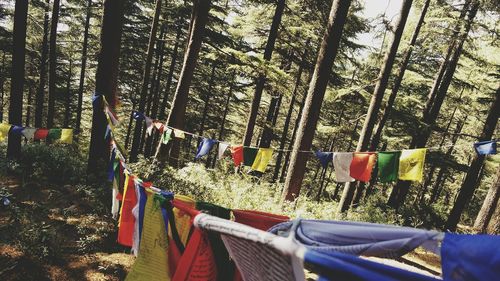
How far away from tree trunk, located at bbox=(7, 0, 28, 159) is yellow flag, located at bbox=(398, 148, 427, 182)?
1341 centimetres

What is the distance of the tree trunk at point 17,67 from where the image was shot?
12.3 m

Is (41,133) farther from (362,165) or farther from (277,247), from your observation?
(277,247)

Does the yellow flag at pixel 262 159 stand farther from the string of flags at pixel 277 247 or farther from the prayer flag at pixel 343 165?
the string of flags at pixel 277 247

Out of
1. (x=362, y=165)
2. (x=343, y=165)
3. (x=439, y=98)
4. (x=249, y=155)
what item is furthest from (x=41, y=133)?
(x=439, y=98)

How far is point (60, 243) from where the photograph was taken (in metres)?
7.02

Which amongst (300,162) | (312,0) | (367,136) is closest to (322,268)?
(300,162)

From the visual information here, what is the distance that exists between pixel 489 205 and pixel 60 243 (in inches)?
484

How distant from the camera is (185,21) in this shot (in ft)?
65.6

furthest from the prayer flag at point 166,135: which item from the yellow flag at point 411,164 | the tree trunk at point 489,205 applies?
the tree trunk at point 489,205

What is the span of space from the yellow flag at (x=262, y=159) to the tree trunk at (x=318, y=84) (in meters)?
0.83

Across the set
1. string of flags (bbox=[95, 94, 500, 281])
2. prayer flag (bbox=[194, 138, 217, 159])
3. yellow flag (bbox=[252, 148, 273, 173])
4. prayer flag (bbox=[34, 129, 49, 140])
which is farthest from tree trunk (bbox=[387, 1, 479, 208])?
prayer flag (bbox=[34, 129, 49, 140])

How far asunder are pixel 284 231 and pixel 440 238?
1002mm

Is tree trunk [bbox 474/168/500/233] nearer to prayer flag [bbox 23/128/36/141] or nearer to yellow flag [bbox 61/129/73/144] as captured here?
yellow flag [bbox 61/129/73/144]

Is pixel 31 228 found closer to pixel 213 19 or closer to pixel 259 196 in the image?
pixel 259 196
